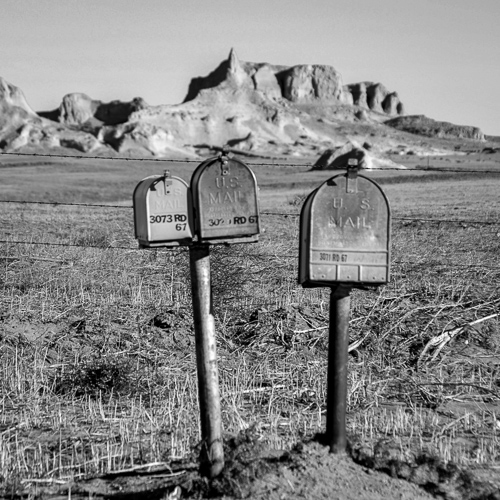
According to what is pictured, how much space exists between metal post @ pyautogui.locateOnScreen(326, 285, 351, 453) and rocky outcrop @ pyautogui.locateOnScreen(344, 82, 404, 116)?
165 m

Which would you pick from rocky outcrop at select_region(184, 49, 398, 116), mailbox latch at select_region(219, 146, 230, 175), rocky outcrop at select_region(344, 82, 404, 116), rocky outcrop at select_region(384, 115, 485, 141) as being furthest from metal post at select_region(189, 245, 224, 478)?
rocky outcrop at select_region(344, 82, 404, 116)

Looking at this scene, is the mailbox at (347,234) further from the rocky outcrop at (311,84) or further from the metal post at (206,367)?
the rocky outcrop at (311,84)

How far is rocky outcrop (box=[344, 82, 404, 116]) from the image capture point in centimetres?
16388

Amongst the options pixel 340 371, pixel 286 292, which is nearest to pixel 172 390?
pixel 340 371

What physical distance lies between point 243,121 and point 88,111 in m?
48.5

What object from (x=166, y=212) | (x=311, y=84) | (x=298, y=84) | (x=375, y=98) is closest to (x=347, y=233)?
(x=166, y=212)

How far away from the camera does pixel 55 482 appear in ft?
10.6

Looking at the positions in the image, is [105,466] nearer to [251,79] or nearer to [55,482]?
[55,482]

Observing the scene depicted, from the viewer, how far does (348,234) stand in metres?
3.14

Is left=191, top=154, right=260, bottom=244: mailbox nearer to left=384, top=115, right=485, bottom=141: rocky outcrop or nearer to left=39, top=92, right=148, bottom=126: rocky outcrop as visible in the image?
left=384, top=115, right=485, bottom=141: rocky outcrop

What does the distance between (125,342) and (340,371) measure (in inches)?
105

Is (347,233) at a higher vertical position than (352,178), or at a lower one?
lower

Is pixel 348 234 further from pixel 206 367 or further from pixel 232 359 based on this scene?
pixel 232 359

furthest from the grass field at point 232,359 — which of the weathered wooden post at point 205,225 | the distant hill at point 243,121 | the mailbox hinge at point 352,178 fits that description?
the distant hill at point 243,121
